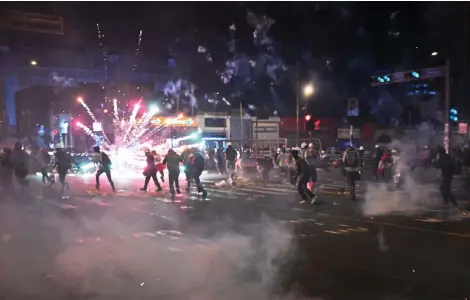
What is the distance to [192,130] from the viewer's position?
3900 centimetres

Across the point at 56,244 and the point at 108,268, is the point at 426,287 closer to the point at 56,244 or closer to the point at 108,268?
Result: the point at 108,268

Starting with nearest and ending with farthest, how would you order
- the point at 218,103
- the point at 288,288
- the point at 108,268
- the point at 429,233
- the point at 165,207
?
1. the point at 288,288
2. the point at 108,268
3. the point at 429,233
4. the point at 165,207
5. the point at 218,103

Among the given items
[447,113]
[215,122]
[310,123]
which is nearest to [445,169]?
[447,113]

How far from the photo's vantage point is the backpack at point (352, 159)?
13.0 meters

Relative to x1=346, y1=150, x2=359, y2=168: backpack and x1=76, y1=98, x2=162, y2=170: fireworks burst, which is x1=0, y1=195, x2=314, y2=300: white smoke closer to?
x1=346, y1=150, x2=359, y2=168: backpack

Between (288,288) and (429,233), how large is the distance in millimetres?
4524

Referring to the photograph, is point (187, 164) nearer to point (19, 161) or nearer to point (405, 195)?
point (19, 161)

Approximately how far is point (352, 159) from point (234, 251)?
22.7 ft

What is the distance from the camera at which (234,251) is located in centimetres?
707

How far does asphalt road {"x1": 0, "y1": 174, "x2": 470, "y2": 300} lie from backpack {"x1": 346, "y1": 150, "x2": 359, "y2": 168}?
1.13m

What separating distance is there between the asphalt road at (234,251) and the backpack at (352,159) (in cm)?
113

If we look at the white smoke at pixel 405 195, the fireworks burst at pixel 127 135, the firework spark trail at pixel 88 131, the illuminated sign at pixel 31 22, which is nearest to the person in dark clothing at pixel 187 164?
the white smoke at pixel 405 195

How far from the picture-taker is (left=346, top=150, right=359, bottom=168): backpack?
1301cm

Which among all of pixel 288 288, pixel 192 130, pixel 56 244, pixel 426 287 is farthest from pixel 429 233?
pixel 192 130
